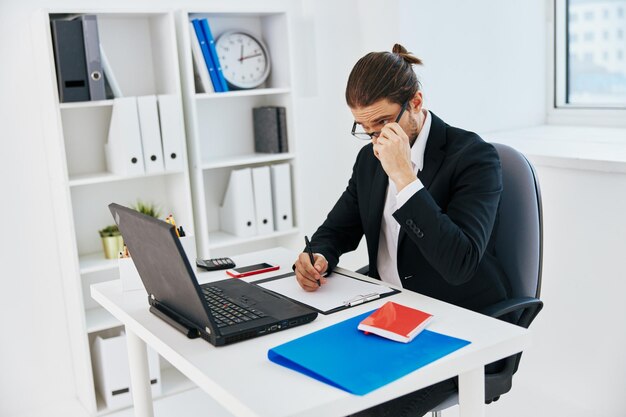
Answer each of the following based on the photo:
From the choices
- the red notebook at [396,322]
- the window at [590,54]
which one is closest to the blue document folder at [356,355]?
the red notebook at [396,322]

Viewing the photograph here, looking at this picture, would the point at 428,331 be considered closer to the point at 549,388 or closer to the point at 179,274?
the point at 179,274

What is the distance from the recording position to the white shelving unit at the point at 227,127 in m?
3.10

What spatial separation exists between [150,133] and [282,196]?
2.27 feet

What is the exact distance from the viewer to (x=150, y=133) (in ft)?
9.68

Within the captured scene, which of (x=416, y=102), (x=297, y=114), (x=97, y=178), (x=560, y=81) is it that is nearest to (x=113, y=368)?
(x=97, y=178)

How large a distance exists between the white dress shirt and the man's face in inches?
2.6

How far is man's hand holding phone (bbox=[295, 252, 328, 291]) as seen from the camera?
5.75 ft

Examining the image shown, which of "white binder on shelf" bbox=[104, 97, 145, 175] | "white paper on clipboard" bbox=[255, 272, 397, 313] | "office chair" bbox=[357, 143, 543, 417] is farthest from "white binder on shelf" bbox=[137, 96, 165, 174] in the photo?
"office chair" bbox=[357, 143, 543, 417]

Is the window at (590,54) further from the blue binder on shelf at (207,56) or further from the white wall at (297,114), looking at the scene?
the blue binder on shelf at (207,56)

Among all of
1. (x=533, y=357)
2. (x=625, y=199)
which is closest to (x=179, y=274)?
(x=625, y=199)

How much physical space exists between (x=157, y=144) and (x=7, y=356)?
1098 millimetres

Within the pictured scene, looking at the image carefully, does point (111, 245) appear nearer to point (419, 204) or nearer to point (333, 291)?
point (333, 291)

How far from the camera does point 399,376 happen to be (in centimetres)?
123

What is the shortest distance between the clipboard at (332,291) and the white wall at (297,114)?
145 cm
